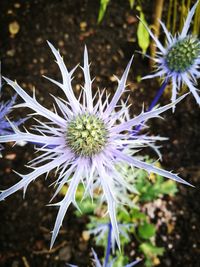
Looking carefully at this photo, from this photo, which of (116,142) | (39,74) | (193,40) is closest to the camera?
(116,142)

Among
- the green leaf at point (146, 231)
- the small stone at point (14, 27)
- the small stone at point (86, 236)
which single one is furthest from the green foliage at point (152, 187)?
the small stone at point (14, 27)

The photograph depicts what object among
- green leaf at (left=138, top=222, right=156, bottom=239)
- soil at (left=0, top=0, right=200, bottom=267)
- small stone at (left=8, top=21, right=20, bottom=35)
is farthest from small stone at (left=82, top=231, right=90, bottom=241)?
small stone at (left=8, top=21, right=20, bottom=35)

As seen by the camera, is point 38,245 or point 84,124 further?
point 38,245

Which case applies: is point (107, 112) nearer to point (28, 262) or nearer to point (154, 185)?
point (154, 185)

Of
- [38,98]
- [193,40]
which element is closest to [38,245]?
[38,98]

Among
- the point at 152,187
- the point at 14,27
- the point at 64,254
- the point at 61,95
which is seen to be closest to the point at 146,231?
the point at 152,187

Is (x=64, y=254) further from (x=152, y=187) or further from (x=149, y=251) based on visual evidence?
(x=152, y=187)
